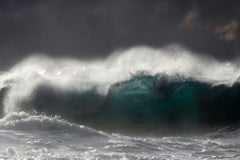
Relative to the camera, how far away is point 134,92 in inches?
713

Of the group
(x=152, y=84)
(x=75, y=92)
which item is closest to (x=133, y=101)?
(x=152, y=84)

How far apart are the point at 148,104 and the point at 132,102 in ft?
1.98

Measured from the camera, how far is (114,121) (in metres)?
16.5

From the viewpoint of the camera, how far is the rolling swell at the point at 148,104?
1636cm

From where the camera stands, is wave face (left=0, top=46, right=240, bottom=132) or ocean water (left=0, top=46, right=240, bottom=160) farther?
wave face (left=0, top=46, right=240, bottom=132)

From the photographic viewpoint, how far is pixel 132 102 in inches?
690

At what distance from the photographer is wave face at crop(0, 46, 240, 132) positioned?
16.6 m

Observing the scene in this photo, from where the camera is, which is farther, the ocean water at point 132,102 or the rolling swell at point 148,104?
the rolling swell at point 148,104

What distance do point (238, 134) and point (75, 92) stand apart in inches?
257

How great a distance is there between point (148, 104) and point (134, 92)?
3.24 ft

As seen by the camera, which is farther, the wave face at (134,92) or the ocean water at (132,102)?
the wave face at (134,92)

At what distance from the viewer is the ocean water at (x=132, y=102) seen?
38.8ft

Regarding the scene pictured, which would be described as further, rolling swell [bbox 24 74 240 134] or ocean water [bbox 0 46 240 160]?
rolling swell [bbox 24 74 240 134]

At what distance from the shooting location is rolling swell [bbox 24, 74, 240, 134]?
16359 mm
